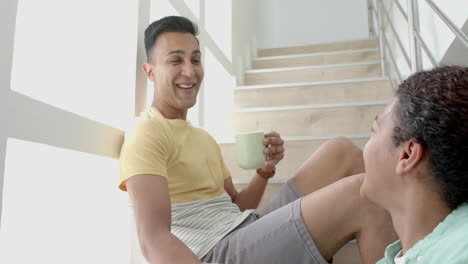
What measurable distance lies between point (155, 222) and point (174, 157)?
258 millimetres

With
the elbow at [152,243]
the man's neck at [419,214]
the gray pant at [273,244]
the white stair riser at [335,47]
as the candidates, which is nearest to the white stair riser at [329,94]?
the white stair riser at [335,47]

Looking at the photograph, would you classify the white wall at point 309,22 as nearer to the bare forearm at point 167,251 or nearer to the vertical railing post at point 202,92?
the vertical railing post at point 202,92

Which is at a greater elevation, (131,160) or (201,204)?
(131,160)

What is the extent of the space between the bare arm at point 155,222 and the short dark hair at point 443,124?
1.61 feet

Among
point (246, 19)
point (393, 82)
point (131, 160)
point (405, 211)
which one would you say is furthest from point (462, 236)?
point (246, 19)

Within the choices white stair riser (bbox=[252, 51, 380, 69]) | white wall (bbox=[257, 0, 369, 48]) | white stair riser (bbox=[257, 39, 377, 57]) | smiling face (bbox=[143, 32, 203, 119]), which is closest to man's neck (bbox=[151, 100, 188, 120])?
smiling face (bbox=[143, 32, 203, 119])

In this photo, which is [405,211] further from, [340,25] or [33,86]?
[340,25]

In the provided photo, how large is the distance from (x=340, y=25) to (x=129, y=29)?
352 cm

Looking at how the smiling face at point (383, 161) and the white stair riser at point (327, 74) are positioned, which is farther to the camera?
the white stair riser at point (327, 74)

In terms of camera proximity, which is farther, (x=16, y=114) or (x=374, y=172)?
(x=16, y=114)

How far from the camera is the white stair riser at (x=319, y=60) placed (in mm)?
3078

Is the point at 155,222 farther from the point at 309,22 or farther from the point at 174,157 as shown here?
the point at 309,22

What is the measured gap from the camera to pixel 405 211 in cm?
59

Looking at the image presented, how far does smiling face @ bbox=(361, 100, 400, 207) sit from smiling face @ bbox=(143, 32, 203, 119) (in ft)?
2.23
